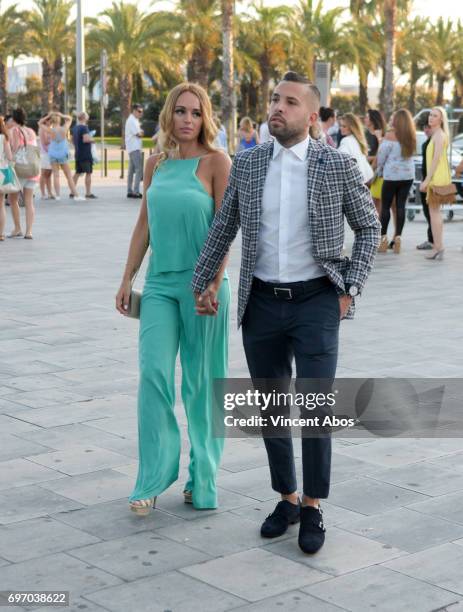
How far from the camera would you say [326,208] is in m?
4.36

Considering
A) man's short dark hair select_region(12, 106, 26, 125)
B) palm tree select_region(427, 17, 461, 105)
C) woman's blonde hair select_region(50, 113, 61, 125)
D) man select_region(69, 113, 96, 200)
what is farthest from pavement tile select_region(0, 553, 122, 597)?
palm tree select_region(427, 17, 461, 105)

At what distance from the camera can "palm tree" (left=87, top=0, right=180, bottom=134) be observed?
5081 centimetres

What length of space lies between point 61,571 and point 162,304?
125cm

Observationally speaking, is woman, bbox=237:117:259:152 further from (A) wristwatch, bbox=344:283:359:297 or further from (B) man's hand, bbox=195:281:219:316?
(A) wristwatch, bbox=344:283:359:297

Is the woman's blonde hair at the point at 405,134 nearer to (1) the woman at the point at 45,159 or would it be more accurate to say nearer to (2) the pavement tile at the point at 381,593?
(1) the woman at the point at 45,159

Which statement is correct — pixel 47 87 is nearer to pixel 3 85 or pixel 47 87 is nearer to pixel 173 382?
pixel 3 85

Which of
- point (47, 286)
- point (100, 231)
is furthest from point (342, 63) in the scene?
point (47, 286)

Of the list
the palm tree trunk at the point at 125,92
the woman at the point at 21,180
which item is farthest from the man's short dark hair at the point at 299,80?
the palm tree trunk at the point at 125,92

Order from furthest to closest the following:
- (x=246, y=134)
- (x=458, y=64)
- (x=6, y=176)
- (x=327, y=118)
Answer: (x=458, y=64) < (x=246, y=134) < (x=327, y=118) < (x=6, y=176)

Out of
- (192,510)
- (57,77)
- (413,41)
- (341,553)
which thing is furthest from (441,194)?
(57,77)

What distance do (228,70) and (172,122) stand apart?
3591 centimetres

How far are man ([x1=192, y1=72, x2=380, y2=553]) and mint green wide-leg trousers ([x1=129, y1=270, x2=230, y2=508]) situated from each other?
0.42 m

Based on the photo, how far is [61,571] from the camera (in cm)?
416

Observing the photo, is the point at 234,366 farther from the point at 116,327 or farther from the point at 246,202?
the point at 246,202
